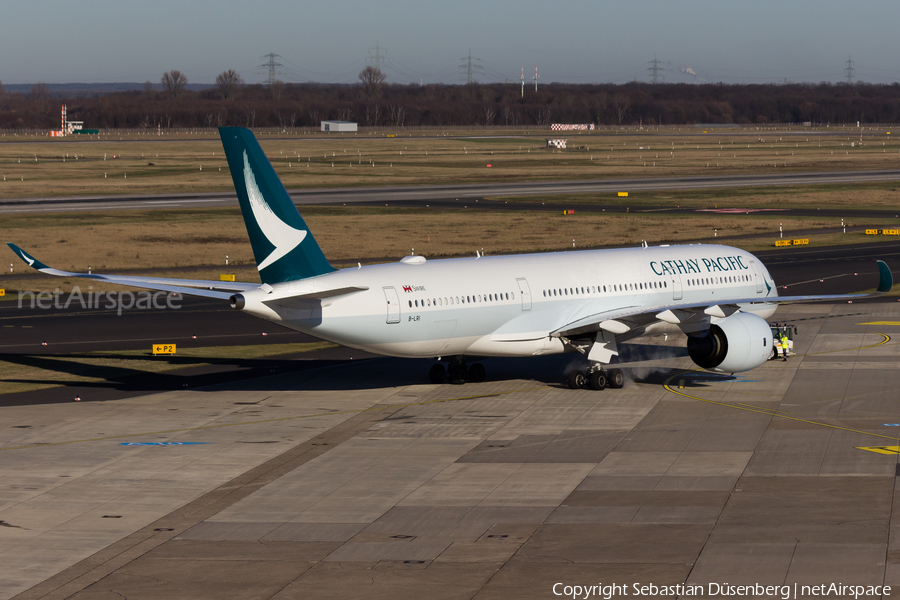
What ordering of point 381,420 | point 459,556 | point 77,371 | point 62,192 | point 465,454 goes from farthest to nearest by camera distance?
point 62,192 → point 77,371 → point 381,420 → point 465,454 → point 459,556

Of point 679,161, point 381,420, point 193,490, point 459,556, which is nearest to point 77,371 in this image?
point 381,420

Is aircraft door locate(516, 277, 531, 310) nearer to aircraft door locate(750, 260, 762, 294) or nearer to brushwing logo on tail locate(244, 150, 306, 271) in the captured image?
brushwing logo on tail locate(244, 150, 306, 271)

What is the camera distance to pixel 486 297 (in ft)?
128

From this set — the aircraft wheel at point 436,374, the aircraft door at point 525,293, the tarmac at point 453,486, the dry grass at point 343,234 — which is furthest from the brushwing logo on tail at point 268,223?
the dry grass at point 343,234

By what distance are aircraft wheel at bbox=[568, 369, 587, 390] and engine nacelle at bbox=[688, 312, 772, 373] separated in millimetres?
4142

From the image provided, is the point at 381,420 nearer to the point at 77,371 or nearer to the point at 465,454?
the point at 465,454

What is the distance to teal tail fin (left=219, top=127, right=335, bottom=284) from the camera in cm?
3544

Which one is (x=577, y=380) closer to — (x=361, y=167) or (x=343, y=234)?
(x=343, y=234)

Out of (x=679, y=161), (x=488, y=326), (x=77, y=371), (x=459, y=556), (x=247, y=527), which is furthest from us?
(x=679, y=161)

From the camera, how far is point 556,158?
18912cm

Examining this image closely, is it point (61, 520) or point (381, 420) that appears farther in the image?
point (381, 420)

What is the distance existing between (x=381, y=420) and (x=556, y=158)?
157 metres

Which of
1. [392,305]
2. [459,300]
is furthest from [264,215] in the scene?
[459,300]

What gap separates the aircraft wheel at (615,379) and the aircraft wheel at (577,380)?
1015mm
